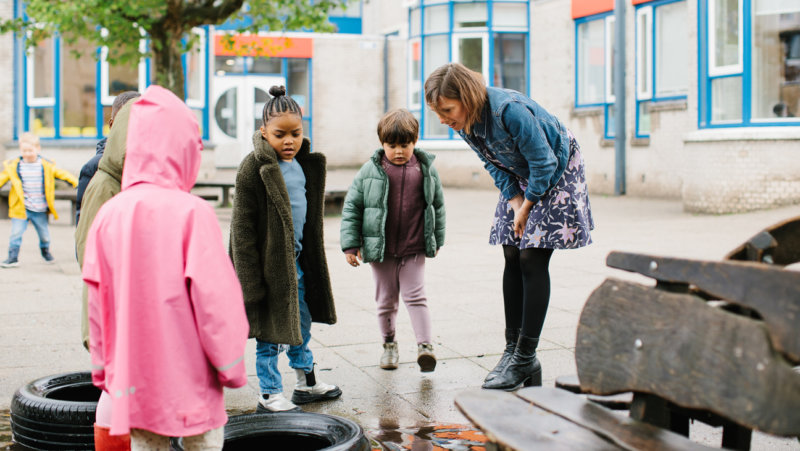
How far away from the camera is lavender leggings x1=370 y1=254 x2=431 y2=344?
5509 mm

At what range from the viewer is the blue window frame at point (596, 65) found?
20656 millimetres

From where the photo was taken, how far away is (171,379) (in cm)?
288

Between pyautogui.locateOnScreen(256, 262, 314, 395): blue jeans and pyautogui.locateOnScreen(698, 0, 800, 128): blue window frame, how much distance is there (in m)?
11.4

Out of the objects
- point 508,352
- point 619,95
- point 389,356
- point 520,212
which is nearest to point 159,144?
point 520,212

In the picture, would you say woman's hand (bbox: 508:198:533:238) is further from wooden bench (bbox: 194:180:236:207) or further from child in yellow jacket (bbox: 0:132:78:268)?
wooden bench (bbox: 194:180:236:207)

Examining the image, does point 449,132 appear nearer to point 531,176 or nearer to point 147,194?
point 531,176

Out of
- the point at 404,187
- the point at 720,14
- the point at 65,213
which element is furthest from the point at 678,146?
the point at 404,187

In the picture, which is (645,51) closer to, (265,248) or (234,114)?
(234,114)

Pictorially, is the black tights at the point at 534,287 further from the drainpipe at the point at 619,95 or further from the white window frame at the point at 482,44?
the white window frame at the point at 482,44

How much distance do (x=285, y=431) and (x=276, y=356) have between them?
76 cm

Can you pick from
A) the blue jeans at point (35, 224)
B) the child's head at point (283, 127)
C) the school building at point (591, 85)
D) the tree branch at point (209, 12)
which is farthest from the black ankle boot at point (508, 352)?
the tree branch at point (209, 12)

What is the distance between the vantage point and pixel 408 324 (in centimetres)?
695

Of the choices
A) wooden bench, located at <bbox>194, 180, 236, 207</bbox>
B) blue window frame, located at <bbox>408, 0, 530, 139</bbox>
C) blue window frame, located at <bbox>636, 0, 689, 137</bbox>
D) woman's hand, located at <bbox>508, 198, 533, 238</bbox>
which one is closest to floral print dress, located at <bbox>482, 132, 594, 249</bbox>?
woman's hand, located at <bbox>508, 198, 533, 238</bbox>

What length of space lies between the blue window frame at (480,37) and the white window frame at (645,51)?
4290 mm
